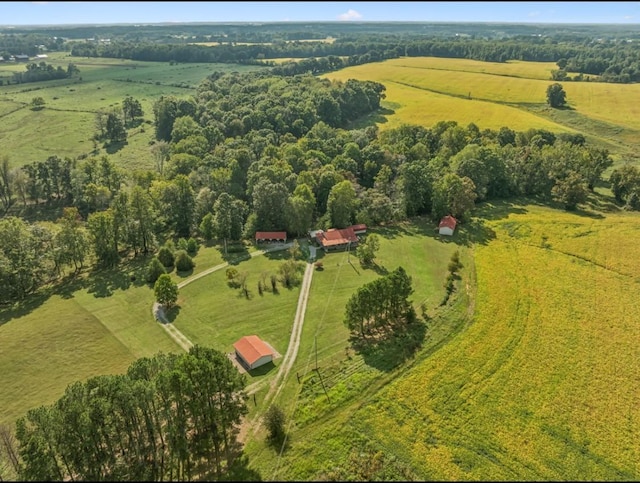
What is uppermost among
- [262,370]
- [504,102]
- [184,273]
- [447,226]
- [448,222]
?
[504,102]

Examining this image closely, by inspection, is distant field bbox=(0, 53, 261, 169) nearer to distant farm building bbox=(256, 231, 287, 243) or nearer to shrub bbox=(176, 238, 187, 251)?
shrub bbox=(176, 238, 187, 251)

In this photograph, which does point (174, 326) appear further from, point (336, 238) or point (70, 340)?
point (336, 238)

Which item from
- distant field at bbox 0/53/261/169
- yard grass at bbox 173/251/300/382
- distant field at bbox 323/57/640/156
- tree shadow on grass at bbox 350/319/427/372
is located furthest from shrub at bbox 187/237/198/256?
distant field at bbox 323/57/640/156

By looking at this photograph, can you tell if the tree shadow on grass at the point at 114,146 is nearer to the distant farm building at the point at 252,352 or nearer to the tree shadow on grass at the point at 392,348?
the distant farm building at the point at 252,352

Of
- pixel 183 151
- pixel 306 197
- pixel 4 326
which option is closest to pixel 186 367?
pixel 4 326

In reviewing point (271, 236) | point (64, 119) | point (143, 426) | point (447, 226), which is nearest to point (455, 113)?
point (447, 226)

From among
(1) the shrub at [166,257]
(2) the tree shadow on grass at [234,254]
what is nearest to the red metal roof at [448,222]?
(2) the tree shadow on grass at [234,254]

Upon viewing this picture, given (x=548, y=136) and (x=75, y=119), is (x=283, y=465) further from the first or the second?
(x=75, y=119)
